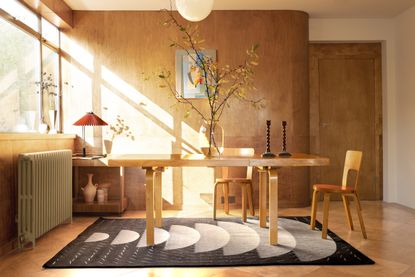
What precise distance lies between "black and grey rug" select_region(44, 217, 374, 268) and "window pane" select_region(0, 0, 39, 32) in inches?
87.2

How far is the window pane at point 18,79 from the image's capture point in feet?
12.1

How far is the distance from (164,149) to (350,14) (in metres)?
3.08

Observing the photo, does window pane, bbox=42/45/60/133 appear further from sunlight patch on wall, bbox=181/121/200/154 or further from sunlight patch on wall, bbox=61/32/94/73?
sunlight patch on wall, bbox=181/121/200/154

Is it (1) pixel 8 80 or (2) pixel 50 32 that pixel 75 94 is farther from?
(1) pixel 8 80

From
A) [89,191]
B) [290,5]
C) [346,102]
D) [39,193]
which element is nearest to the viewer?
[39,193]

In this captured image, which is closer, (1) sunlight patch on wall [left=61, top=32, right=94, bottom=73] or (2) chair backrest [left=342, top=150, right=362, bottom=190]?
(2) chair backrest [left=342, top=150, right=362, bottom=190]

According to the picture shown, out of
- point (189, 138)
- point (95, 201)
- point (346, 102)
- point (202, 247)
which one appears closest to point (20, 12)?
point (95, 201)

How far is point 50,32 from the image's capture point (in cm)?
496

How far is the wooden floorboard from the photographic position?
8.90ft

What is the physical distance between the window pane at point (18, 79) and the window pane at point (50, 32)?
307 millimetres

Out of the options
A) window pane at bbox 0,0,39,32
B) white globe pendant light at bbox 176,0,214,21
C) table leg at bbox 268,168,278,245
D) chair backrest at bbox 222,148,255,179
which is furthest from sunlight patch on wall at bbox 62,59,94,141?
table leg at bbox 268,168,278,245

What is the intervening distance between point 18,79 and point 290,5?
328cm

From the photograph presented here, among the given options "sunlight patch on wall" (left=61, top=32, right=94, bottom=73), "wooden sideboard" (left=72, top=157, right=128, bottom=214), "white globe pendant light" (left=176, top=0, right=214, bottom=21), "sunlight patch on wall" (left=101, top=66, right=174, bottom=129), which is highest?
"sunlight patch on wall" (left=61, top=32, right=94, bottom=73)

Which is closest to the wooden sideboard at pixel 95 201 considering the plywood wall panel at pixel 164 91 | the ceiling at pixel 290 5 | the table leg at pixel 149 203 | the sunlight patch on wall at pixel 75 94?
the plywood wall panel at pixel 164 91
